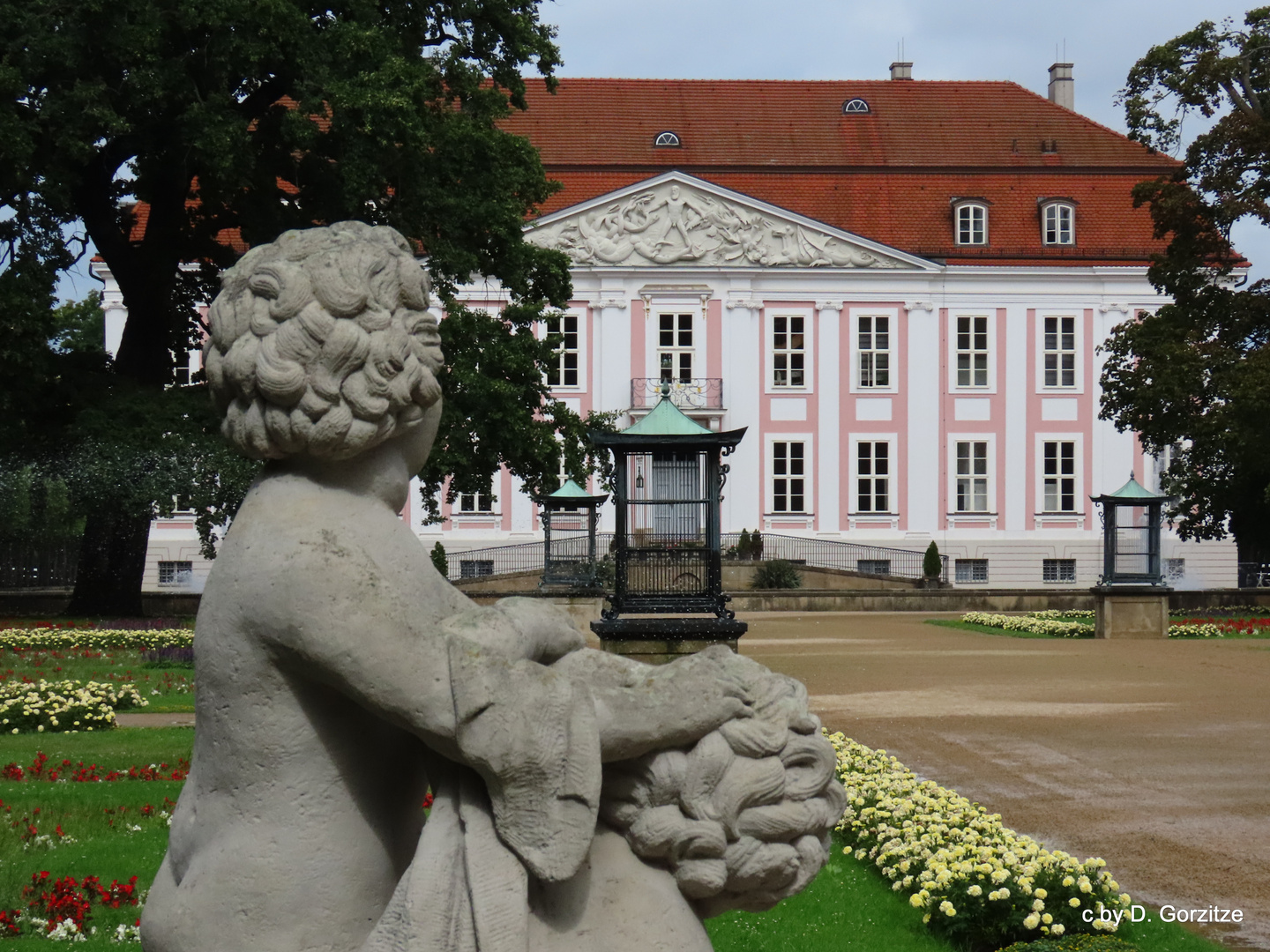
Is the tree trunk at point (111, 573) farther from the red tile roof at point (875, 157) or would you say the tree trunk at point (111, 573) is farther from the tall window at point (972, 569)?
the tall window at point (972, 569)

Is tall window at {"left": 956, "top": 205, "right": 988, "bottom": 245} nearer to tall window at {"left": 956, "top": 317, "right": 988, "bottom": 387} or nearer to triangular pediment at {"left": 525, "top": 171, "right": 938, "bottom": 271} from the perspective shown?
triangular pediment at {"left": 525, "top": 171, "right": 938, "bottom": 271}

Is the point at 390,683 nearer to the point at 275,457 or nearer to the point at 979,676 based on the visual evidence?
the point at 275,457

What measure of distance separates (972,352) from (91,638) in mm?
32432

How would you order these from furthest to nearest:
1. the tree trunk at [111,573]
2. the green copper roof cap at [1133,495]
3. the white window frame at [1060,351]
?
1. the white window frame at [1060,351]
2. the green copper roof cap at [1133,495]
3. the tree trunk at [111,573]

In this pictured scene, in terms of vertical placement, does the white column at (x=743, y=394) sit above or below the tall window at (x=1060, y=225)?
below

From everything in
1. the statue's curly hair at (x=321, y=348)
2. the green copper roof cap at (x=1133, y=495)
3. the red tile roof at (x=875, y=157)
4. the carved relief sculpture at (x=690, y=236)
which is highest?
the red tile roof at (x=875, y=157)

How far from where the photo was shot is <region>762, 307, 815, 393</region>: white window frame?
45.0m

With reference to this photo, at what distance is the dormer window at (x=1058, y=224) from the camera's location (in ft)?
149

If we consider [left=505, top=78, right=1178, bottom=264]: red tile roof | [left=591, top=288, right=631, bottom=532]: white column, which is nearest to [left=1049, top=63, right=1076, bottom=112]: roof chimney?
[left=505, top=78, right=1178, bottom=264]: red tile roof

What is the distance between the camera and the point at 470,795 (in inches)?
79.3

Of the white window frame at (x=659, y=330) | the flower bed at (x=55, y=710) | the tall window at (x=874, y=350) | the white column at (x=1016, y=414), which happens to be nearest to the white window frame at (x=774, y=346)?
the tall window at (x=874, y=350)

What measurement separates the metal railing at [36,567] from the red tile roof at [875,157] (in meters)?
17.5

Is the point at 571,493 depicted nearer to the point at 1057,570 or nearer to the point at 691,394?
the point at 691,394

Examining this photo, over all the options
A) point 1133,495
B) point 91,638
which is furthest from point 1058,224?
point 91,638
